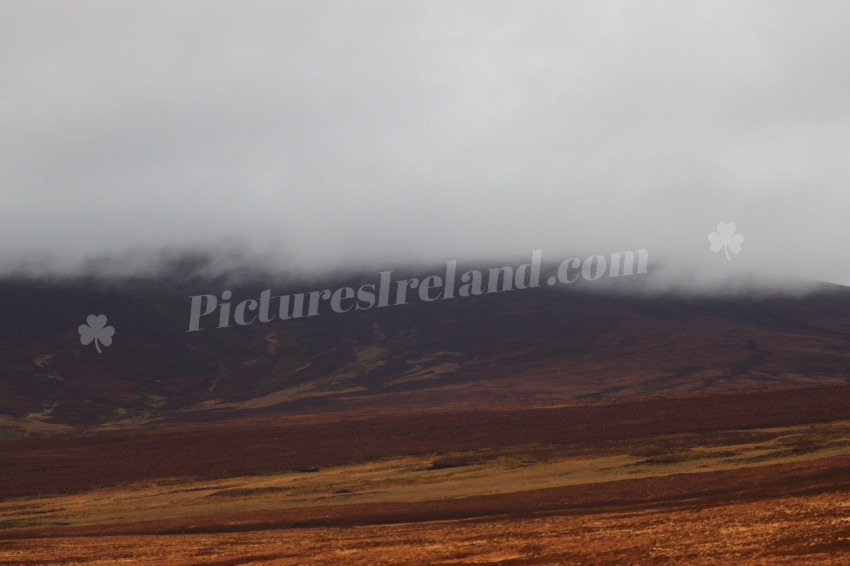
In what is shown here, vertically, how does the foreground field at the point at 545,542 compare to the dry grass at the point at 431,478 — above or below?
above

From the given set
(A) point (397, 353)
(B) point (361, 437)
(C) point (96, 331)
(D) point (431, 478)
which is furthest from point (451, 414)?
(C) point (96, 331)

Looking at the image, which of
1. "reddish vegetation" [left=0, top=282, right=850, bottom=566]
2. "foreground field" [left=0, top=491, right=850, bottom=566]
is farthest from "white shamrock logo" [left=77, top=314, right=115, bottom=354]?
"foreground field" [left=0, top=491, right=850, bottom=566]

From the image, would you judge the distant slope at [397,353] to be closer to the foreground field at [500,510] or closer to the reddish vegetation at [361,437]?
the reddish vegetation at [361,437]

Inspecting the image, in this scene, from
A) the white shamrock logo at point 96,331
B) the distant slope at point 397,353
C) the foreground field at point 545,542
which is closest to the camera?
the foreground field at point 545,542

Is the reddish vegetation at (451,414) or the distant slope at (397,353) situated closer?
the reddish vegetation at (451,414)

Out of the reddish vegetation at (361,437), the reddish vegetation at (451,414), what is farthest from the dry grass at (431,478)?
the reddish vegetation at (361,437)

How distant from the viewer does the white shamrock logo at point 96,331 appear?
473ft

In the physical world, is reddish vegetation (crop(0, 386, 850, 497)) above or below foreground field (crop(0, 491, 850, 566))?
below

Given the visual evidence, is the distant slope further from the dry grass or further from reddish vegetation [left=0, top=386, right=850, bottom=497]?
the dry grass

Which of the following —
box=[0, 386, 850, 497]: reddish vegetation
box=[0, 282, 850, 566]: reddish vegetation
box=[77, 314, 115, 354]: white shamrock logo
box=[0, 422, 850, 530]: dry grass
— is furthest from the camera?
box=[77, 314, 115, 354]: white shamrock logo

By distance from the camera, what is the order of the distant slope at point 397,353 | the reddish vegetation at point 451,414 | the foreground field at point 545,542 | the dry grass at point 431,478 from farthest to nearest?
the distant slope at point 397,353 → the dry grass at point 431,478 → the reddish vegetation at point 451,414 → the foreground field at point 545,542

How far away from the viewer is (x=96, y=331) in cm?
14875

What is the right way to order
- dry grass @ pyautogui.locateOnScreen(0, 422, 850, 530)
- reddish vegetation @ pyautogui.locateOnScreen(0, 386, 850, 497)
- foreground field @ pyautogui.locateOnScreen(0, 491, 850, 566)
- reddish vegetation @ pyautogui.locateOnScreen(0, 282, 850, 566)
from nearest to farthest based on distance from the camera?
foreground field @ pyautogui.locateOnScreen(0, 491, 850, 566), reddish vegetation @ pyautogui.locateOnScreen(0, 282, 850, 566), dry grass @ pyautogui.locateOnScreen(0, 422, 850, 530), reddish vegetation @ pyautogui.locateOnScreen(0, 386, 850, 497)

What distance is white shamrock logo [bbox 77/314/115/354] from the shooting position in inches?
5674
